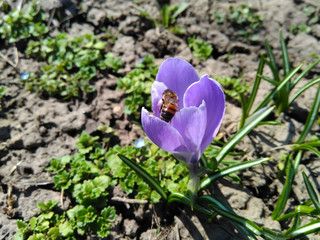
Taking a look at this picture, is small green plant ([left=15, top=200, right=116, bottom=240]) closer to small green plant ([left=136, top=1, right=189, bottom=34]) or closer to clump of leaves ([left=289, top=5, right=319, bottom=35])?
small green plant ([left=136, top=1, right=189, bottom=34])

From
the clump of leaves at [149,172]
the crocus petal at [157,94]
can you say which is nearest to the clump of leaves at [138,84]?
the clump of leaves at [149,172]

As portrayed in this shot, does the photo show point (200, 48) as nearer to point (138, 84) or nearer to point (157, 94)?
point (138, 84)

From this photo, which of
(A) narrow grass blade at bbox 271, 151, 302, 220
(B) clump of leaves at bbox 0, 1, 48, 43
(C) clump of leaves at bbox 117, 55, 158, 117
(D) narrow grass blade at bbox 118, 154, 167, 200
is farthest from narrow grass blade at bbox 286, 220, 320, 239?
(B) clump of leaves at bbox 0, 1, 48, 43

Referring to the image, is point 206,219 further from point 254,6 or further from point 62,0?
point 62,0

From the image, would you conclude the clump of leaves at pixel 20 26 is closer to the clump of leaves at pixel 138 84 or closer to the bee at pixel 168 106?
the clump of leaves at pixel 138 84


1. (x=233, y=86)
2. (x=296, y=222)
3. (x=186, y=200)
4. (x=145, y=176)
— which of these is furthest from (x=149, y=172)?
(x=233, y=86)

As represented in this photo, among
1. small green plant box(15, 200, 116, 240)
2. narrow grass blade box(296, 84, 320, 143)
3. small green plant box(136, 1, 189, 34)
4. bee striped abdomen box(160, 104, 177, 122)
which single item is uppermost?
bee striped abdomen box(160, 104, 177, 122)
